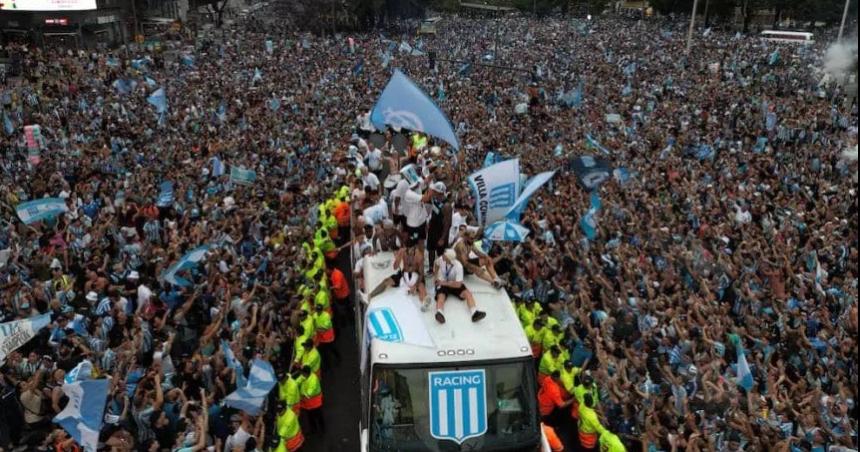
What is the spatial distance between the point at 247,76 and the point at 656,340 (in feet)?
86.3

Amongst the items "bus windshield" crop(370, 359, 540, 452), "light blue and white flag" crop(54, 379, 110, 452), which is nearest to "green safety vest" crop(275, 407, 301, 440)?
"bus windshield" crop(370, 359, 540, 452)

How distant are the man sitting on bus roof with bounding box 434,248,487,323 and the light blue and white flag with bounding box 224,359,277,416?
2111 millimetres

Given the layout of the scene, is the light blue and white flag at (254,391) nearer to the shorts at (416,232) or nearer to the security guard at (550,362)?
the shorts at (416,232)

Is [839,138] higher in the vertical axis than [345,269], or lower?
higher

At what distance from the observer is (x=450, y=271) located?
7605 mm

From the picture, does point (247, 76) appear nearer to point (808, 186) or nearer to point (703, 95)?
point (703, 95)

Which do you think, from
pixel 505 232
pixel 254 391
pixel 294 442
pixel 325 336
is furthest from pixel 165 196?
pixel 294 442

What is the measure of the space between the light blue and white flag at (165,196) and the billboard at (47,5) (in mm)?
32272

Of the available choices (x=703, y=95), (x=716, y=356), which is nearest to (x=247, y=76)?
(x=703, y=95)

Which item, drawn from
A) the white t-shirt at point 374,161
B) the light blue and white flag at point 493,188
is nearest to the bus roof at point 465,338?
the light blue and white flag at point 493,188

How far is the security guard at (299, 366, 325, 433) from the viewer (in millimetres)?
8242

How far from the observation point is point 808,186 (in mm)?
16891

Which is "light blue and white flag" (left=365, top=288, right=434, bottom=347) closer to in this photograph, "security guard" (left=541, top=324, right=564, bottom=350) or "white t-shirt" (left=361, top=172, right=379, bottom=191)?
"security guard" (left=541, top=324, right=564, bottom=350)

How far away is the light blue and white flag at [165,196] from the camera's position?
14023 mm
